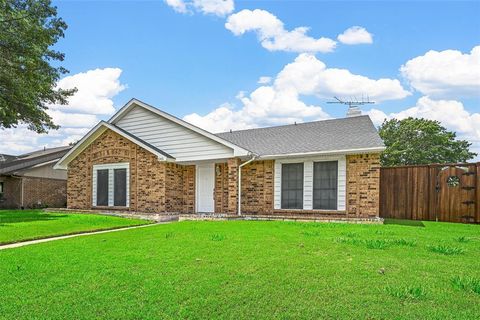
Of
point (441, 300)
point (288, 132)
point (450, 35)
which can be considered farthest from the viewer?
point (288, 132)

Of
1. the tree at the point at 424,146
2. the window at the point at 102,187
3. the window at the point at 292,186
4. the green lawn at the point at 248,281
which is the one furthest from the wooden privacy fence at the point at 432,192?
the tree at the point at 424,146

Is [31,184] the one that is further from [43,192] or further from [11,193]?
[11,193]

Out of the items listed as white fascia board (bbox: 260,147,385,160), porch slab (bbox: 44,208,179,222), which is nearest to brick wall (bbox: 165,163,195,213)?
porch slab (bbox: 44,208,179,222)

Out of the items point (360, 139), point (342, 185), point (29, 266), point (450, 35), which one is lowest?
point (29, 266)

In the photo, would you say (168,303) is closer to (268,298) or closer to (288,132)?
(268,298)

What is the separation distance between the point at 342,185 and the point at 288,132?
15.3 feet

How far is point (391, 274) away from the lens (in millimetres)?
4738

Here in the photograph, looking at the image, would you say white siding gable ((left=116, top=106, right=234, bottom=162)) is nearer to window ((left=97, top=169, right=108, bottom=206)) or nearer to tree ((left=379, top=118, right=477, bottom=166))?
window ((left=97, top=169, right=108, bottom=206))

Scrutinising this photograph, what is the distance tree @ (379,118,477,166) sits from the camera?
105 feet

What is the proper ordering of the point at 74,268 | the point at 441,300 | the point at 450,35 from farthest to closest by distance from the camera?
the point at 450,35
the point at 74,268
the point at 441,300

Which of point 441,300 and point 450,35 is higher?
point 450,35

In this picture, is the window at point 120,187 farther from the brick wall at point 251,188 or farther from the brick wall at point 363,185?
the brick wall at point 363,185

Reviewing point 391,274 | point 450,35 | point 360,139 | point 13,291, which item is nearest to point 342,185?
point 360,139

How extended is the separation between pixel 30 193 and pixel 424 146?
103ft
